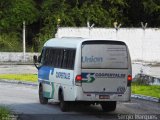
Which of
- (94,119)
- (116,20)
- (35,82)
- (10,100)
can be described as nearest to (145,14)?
(116,20)

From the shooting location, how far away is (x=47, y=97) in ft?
70.9

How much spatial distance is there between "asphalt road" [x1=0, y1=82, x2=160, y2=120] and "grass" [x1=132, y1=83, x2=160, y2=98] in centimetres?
114

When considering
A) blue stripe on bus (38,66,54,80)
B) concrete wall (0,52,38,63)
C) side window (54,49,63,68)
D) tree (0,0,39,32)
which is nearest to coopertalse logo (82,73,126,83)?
side window (54,49,63,68)

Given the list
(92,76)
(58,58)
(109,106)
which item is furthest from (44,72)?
(92,76)

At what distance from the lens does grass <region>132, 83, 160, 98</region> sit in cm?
2435

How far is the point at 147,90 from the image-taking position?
25516 mm

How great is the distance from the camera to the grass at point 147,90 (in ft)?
79.9

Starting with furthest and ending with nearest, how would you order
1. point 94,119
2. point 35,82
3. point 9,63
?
1. point 9,63
2. point 35,82
3. point 94,119

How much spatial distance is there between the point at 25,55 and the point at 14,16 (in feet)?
17.7

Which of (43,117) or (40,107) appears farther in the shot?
(40,107)

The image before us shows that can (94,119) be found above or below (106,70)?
below

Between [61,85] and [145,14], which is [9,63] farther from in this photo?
[61,85]

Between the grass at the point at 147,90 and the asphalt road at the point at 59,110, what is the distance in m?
1.14

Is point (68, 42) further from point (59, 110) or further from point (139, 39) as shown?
point (139, 39)
